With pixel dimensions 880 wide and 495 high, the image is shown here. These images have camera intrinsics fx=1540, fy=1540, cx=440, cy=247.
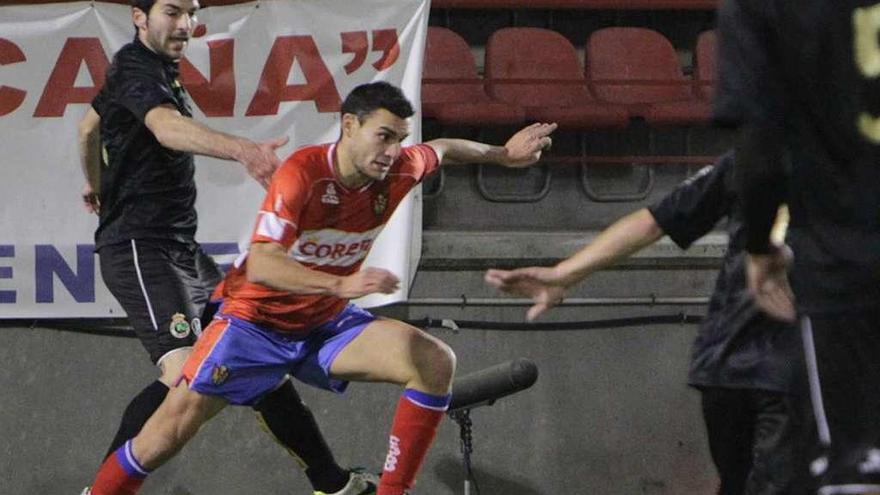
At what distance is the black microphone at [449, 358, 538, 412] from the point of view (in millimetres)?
5809

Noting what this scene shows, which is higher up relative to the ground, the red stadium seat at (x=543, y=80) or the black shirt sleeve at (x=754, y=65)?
the black shirt sleeve at (x=754, y=65)

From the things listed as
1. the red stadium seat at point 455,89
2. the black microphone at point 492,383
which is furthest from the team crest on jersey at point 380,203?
the red stadium seat at point 455,89

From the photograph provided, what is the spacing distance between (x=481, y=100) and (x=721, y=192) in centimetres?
341

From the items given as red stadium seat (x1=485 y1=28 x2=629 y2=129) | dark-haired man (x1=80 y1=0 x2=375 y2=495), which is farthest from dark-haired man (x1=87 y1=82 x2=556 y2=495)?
red stadium seat (x1=485 y1=28 x2=629 y2=129)

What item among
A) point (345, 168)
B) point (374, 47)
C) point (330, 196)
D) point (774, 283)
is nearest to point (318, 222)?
point (330, 196)

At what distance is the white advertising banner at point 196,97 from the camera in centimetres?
627

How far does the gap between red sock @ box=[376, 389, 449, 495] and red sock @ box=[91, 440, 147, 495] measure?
0.81 metres

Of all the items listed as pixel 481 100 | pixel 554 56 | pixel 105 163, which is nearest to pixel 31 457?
pixel 105 163

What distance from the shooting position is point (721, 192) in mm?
3686

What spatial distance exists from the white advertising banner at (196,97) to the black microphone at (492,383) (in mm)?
598

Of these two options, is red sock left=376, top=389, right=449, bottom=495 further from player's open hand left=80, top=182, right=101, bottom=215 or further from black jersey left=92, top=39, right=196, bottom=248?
player's open hand left=80, top=182, right=101, bottom=215

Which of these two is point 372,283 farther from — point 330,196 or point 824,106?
point 824,106

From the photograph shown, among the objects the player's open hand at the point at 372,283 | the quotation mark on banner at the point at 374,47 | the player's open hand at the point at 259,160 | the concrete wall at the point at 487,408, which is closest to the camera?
the player's open hand at the point at 372,283

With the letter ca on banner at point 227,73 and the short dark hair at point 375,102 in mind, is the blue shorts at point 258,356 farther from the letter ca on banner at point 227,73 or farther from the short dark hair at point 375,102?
the letter ca on banner at point 227,73
